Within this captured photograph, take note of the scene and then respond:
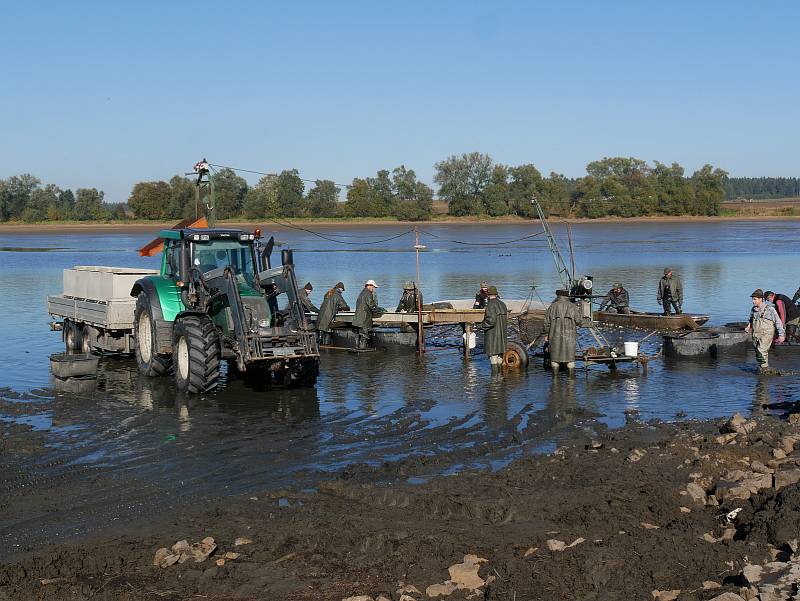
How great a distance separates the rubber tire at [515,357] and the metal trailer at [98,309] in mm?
6961

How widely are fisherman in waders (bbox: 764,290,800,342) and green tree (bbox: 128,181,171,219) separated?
103737 mm

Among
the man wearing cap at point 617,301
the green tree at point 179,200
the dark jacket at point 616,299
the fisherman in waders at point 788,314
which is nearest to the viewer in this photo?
the fisherman in waders at point 788,314

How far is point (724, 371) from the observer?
17297 mm

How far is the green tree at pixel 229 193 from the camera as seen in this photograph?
113 metres

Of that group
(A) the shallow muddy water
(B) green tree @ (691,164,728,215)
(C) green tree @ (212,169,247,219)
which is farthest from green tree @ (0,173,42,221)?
(A) the shallow muddy water

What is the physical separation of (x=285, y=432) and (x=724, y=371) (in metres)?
8.69

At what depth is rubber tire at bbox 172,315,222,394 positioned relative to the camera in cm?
1462

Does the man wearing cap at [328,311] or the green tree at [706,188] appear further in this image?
the green tree at [706,188]

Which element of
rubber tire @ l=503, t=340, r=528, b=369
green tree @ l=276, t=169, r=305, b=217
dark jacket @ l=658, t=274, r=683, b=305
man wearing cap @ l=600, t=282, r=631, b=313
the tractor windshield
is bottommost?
rubber tire @ l=503, t=340, r=528, b=369

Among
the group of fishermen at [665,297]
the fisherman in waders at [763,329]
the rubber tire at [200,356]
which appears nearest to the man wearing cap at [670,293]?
the group of fishermen at [665,297]

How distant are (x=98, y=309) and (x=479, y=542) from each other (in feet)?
41.0

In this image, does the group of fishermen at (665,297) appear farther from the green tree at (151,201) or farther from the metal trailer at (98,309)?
the green tree at (151,201)

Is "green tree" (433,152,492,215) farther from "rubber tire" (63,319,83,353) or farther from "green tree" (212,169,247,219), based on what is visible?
"rubber tire" (63,319,83,353)

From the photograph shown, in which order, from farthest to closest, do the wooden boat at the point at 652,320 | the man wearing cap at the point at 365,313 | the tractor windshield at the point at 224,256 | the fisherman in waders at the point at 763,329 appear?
the wooden boat at the point at 652,320 → the man wearing cap at the point at 365,313 → the fisherman in waders at the point at 763,329 → the tractor windshield at the point at 224,256
